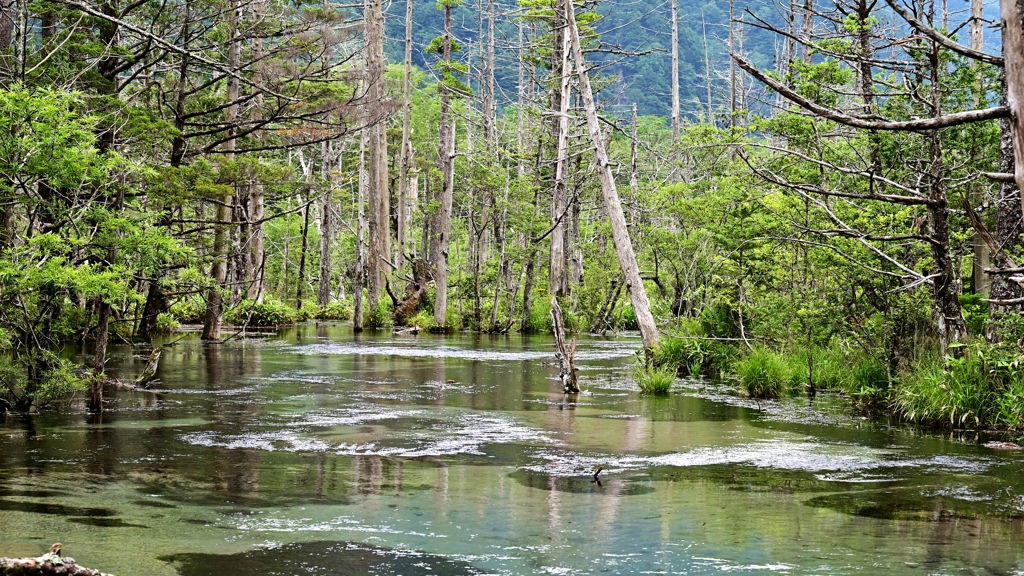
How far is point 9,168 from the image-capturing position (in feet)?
33.5

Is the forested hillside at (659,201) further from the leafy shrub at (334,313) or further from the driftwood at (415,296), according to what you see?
the leafy shrub at (334,313)

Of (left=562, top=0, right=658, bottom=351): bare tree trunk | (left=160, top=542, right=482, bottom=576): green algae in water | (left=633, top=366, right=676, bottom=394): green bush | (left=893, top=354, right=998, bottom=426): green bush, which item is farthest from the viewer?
(left=562, top=0, right=658, bottom=351): bare tree trunk

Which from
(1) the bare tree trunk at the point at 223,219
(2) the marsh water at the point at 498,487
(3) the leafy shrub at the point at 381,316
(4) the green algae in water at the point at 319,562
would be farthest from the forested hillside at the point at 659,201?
(4) the green algae in water at the point at 319,562

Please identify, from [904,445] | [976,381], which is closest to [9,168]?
[904,445]

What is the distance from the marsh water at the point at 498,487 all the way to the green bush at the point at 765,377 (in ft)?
2.39

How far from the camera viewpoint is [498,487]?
306 inches

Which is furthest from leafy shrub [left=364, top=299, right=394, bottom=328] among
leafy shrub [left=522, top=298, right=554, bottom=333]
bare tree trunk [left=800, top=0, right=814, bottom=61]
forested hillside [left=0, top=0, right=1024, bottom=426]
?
bare tree trunk [left=800, top=0, right=814, bottom=61]

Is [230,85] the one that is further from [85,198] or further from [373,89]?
[85,198]

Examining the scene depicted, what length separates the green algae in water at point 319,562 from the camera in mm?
5301

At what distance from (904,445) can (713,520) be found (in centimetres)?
438

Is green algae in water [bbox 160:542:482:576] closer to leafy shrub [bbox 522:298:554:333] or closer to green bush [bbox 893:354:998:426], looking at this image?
→ green bush [bbox 893:354:998:426]

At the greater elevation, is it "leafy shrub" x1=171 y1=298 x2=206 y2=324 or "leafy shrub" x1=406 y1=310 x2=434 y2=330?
"leafy shrub" x1=171 y1=298 x2=206 y2=324

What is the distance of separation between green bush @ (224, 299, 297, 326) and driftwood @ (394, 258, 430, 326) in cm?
466

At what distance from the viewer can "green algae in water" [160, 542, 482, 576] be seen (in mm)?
5301
